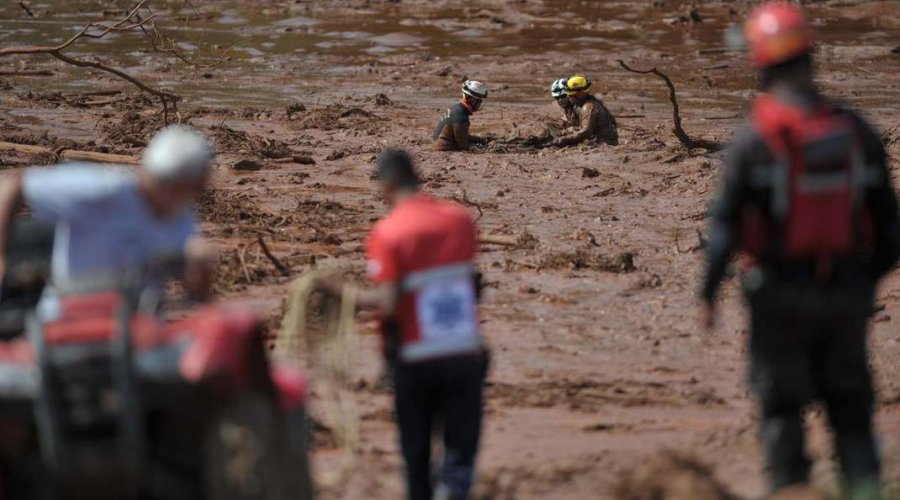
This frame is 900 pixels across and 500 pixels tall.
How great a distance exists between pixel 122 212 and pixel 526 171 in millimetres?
10168

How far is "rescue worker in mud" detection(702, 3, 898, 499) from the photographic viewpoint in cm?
510

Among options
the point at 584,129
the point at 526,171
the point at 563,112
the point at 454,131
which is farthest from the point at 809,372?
the point at 563,112

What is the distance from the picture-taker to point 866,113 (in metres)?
19.0

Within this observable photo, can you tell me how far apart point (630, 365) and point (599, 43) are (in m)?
18.4

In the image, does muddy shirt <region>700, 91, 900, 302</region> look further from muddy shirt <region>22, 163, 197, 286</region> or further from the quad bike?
muddy shirt <region>22, 163, 197, 286</region>

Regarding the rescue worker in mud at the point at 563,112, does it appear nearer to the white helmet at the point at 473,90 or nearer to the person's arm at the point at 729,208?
the white helmet at the point at 473,90

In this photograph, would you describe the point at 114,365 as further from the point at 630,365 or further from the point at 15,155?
the point at 15,155

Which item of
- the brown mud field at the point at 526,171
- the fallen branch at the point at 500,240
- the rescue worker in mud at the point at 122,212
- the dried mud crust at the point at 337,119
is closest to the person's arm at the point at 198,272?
the rescue worker in mud at the point at 122,212

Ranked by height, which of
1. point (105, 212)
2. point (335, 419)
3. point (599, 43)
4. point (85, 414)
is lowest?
point (599, 43)

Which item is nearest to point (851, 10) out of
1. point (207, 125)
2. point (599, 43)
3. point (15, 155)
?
point (599, 43)

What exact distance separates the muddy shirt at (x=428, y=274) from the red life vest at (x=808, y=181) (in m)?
1.08

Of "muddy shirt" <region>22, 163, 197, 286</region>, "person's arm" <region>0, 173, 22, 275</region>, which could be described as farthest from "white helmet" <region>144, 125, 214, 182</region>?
"person's arm" <region>0, 173, 22, 275</region>

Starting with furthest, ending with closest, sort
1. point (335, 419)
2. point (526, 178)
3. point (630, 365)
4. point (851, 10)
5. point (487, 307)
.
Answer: point (851, 10), point (526, 178), point (487, 307), point (630, 365), point (335, 419)

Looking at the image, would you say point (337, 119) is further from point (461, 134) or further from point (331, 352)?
point (331, 352)
